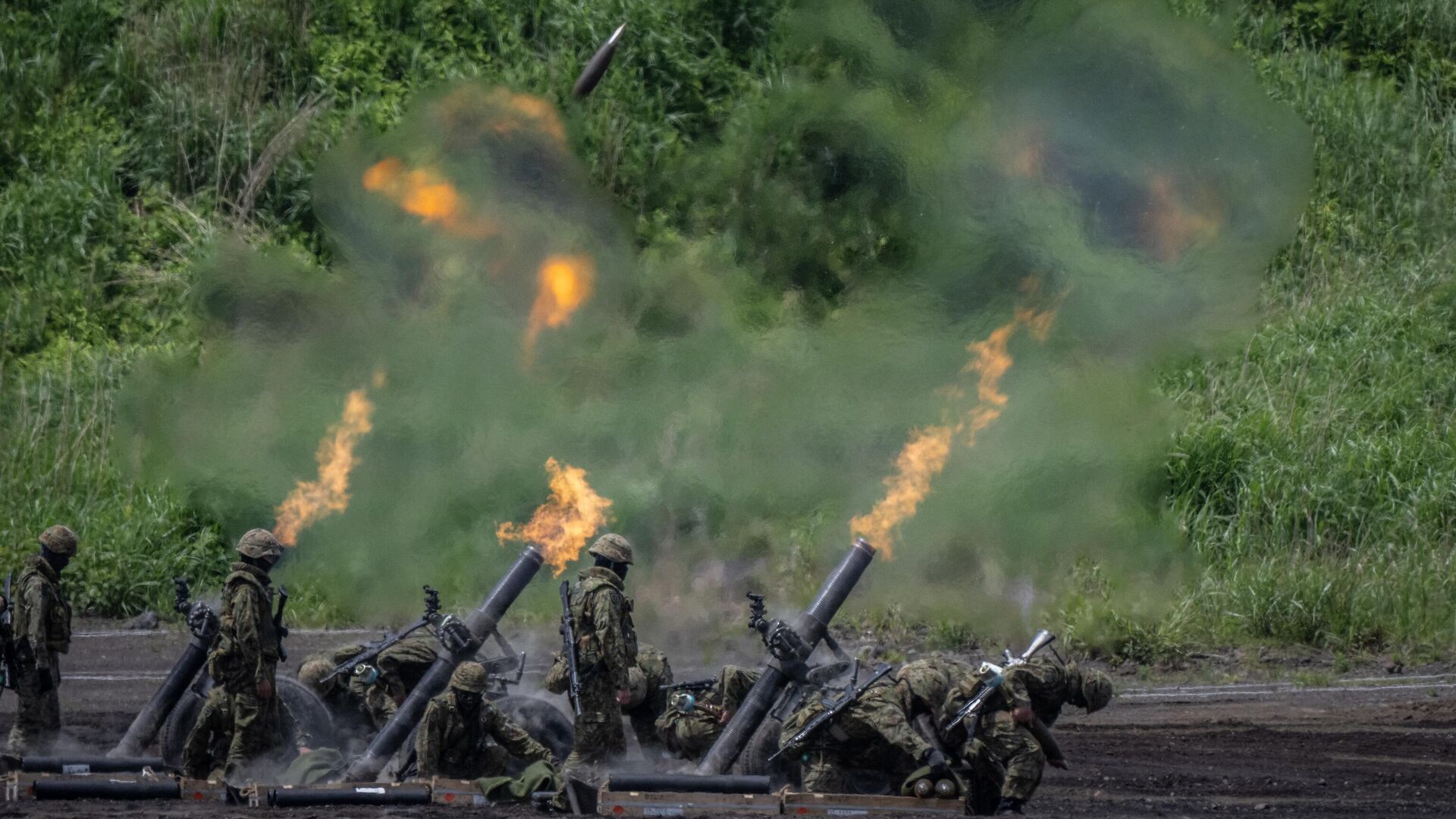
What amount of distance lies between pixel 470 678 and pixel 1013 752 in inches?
135

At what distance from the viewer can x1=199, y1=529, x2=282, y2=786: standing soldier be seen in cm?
1198

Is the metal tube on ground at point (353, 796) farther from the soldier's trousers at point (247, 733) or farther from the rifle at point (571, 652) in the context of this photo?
the rifle at point (571, 652)

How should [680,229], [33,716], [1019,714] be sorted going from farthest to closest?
[680,229] < [33,716] < [1019,714]

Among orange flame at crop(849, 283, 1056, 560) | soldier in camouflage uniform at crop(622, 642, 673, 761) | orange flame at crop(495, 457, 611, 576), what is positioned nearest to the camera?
soldier in camouflage uniform at crop(622, 642, 673, 761)

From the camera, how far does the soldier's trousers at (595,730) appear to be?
479 inches

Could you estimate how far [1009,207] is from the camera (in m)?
20.0

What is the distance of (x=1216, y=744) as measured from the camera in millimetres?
14086

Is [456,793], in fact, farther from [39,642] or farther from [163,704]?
[39,642]

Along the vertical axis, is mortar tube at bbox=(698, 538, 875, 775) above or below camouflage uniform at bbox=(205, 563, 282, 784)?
above

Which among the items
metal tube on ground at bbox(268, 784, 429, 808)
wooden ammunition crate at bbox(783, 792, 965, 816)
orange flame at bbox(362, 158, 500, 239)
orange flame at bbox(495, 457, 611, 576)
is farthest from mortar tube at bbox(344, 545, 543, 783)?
orange flame at bbox(362, 158, 500, 239)

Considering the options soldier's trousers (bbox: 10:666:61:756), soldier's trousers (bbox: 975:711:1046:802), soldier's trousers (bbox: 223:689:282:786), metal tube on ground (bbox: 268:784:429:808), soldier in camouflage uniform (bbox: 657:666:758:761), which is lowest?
soldier's trousers (bbox: 10:666:61:756)

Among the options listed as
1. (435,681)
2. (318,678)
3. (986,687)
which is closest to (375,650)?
(318,678)

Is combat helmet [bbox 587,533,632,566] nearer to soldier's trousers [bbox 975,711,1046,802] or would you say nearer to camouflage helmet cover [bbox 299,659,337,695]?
camouflage helmet cover [bbox 299,659,337,695]

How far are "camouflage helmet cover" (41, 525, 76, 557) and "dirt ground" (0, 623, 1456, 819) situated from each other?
5.01 ft
